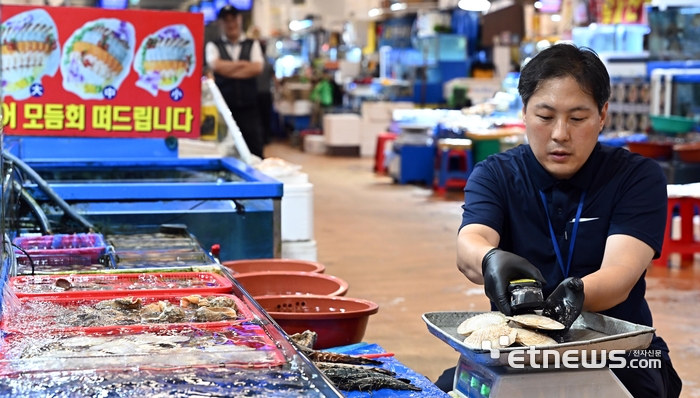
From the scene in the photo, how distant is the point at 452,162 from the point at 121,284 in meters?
8.84

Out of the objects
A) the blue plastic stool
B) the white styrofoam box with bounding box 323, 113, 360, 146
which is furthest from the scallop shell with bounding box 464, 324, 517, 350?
the white styrofoam box with bounding box 323, 113, 360, 146

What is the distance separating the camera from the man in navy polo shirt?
222 cm

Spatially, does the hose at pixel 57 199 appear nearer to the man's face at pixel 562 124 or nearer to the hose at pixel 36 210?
the hose at pixel 36 210

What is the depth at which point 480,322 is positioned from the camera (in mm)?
1954

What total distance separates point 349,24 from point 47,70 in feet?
59.5

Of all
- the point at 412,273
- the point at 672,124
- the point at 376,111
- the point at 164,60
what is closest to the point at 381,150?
the point at 376,111

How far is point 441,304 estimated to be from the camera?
18.2 ft

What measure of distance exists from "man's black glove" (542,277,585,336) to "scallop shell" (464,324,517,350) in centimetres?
12

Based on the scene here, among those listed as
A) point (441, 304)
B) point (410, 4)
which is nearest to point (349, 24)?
point (410, 4)

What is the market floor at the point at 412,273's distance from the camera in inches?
182

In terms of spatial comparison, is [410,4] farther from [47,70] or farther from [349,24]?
[47,70]

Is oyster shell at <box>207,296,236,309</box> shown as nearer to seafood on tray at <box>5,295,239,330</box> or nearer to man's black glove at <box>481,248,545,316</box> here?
seafood on tray at <box>5,295,239,330</box>

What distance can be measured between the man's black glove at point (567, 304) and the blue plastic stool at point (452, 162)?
8.80m

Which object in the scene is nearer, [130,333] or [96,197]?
[130,333]
